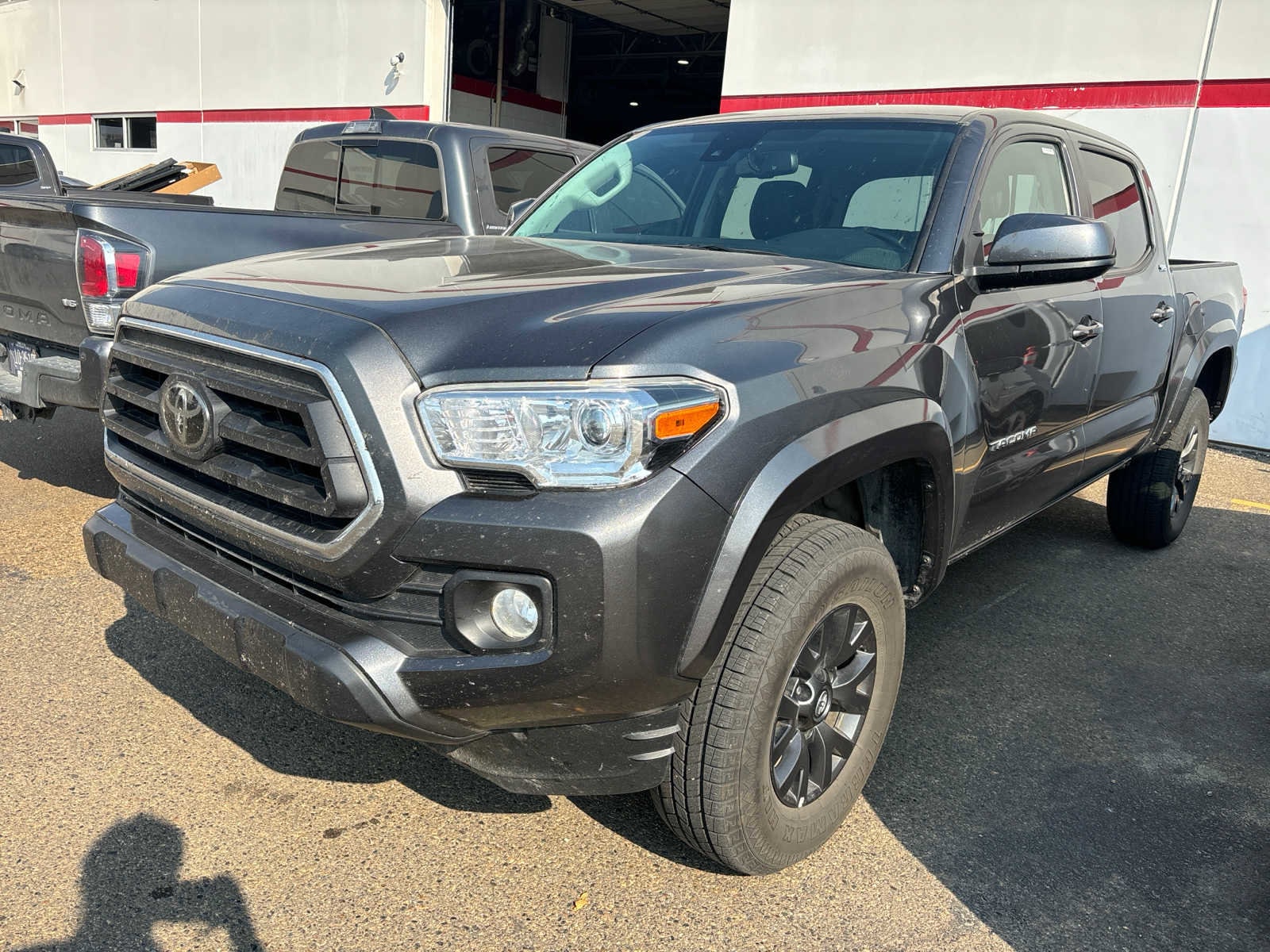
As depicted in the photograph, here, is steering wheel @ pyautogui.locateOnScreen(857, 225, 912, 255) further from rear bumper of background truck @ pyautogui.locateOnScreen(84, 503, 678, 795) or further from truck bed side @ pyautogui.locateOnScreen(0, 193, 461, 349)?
truck bed side @ pyautogui.locateOnScreen(0, 193, 461, 349)


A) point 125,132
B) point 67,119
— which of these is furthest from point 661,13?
point 67,119

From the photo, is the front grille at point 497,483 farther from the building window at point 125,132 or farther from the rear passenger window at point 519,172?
the building window at point 125,132

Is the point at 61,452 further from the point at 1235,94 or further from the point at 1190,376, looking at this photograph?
the point at 1235,94

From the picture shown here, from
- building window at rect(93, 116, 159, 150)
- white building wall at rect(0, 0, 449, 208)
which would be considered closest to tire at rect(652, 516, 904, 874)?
white building wall at rect(0, 0, 449, 208)

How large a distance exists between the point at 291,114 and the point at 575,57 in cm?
901

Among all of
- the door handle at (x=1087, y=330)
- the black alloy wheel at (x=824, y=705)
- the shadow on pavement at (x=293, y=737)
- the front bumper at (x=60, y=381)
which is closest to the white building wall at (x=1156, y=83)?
the door handle at (x=1087, y=330)

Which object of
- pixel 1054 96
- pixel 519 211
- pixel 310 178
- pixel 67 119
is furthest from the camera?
pixel 67 119

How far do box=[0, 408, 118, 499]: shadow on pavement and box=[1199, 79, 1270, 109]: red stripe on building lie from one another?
848 cm

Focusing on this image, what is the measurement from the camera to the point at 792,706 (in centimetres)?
237

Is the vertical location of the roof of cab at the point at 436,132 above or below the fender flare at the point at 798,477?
above

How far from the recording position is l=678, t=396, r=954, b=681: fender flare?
6.47 ft

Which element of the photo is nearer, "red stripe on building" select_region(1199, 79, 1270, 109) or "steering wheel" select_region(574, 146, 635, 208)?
"steering wheel" select_region(574, 146, 635, 208)

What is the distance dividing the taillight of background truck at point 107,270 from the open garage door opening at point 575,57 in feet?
37.3

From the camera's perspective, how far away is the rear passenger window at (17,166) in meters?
8.55
